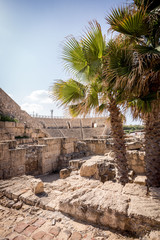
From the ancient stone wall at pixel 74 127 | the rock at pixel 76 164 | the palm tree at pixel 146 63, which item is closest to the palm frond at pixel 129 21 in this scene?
the palm tree at pixel 146 63

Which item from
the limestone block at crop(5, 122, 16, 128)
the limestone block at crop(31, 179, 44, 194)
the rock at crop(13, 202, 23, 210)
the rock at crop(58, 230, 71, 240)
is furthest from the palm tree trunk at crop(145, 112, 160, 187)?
the limestone block at crop(5, 122, 16, 128)

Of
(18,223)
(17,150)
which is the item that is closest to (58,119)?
(17,150)

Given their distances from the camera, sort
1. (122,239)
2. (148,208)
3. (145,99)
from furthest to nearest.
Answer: (145,99)
(148,208)
(122,239)

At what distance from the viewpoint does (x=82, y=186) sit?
13.1 ft

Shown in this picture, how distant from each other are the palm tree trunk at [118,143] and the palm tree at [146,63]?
0.60m

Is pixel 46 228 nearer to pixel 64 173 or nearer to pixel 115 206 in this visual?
pixel 115 206

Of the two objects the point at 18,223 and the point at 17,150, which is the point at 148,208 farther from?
the point at 17,150

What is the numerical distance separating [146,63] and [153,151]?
2.01m

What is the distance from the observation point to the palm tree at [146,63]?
2.66 metres

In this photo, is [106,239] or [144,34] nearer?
[106,239]

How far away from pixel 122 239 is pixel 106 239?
237 mm

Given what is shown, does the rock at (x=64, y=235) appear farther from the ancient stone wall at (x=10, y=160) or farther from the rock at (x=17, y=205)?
the ancient stone wall at (x=10, y=160)

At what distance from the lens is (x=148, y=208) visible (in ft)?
6.91

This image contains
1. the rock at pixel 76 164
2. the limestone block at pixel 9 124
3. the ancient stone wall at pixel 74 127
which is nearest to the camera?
the rock at pixel 76 164
